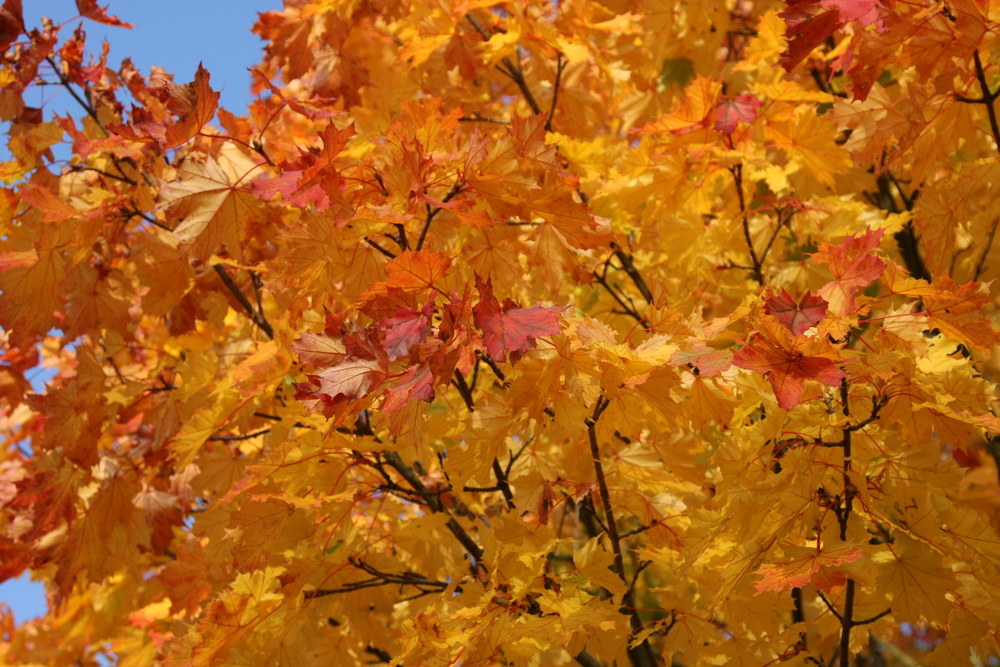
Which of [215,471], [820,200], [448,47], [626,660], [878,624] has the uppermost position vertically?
[448,47]

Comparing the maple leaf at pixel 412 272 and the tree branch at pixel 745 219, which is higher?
the maple leaf at pixel 412 272

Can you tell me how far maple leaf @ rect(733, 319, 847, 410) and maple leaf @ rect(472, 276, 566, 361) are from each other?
37 cm

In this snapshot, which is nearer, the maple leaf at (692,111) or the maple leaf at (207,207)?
the maple leaf at (207,207)

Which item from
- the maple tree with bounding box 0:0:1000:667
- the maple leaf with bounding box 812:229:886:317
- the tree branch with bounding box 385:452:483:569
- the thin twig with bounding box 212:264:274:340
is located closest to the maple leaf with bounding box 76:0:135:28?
the maple tree with bounding box 0:0:1000:667

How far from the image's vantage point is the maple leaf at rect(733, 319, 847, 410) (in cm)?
138

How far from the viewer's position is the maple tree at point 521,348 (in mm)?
1619

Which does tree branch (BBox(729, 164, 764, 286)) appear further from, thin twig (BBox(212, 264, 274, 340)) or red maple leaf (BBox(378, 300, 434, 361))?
thin twig (BBox(212, 264, 274, 340))

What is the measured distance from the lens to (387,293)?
167 centimetres

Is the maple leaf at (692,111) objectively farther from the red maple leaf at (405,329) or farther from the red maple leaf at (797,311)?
the red maple leaf at (405,329)

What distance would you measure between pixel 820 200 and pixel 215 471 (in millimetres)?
2378

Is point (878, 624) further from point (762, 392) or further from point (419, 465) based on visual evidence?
point (419, 465)

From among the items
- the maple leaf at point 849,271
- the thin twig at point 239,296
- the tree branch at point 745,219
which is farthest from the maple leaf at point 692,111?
the thin twig at point 239,296

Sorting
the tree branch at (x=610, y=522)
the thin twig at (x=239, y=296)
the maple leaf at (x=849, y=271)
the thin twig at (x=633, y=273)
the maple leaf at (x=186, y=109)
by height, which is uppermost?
the maple leaf at (x=186, y=109)

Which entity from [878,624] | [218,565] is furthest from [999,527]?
[218,565]
